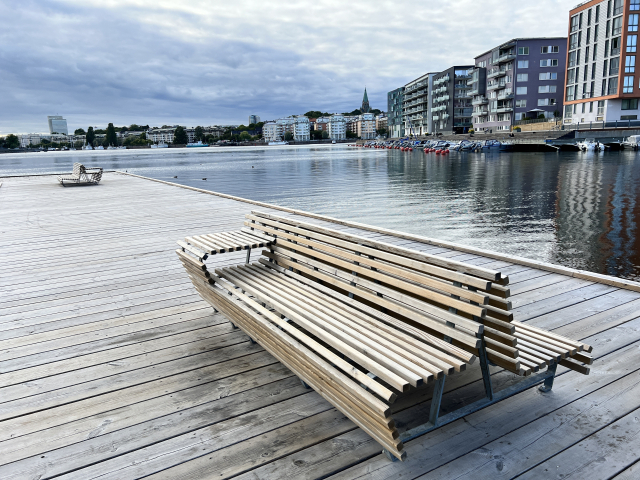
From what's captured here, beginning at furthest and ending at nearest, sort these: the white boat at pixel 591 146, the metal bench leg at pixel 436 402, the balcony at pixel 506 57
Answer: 1. the balcony at pixel 506 57
2. the white boat at pixel 591 146
3. the metal bench leg at pixel 436 402

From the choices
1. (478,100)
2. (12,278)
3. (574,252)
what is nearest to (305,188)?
(574,252)

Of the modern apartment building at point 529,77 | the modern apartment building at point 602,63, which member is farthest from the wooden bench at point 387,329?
the modern apartment building at point 529,77

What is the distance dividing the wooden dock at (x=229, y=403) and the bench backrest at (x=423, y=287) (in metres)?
0.57

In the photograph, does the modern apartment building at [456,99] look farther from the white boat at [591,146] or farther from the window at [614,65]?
the white boat at [591,146]

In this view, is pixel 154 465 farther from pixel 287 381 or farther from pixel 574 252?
pixel 574 252

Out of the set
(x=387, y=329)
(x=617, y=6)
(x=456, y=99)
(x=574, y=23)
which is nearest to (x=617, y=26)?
(x=617, y=6)

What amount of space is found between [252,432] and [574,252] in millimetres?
12828

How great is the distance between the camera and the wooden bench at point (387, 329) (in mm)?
2512

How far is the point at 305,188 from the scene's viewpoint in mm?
32031

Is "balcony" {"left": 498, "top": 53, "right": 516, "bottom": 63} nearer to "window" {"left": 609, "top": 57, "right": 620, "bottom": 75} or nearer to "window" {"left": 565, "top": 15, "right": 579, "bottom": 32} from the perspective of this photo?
"window" {"left": 565, "top": 15, "right": 579, "bottom": 32}

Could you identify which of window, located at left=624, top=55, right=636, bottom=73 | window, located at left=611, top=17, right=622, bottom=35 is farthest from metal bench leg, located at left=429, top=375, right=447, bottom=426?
window, located at left=611, top=17, right=622, bottom=35

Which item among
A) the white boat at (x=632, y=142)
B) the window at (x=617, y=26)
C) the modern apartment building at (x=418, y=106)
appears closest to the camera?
the white boat at (x=632, y=142)

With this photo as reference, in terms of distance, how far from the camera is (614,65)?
204 feet

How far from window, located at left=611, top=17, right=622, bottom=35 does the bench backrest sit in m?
73.4
